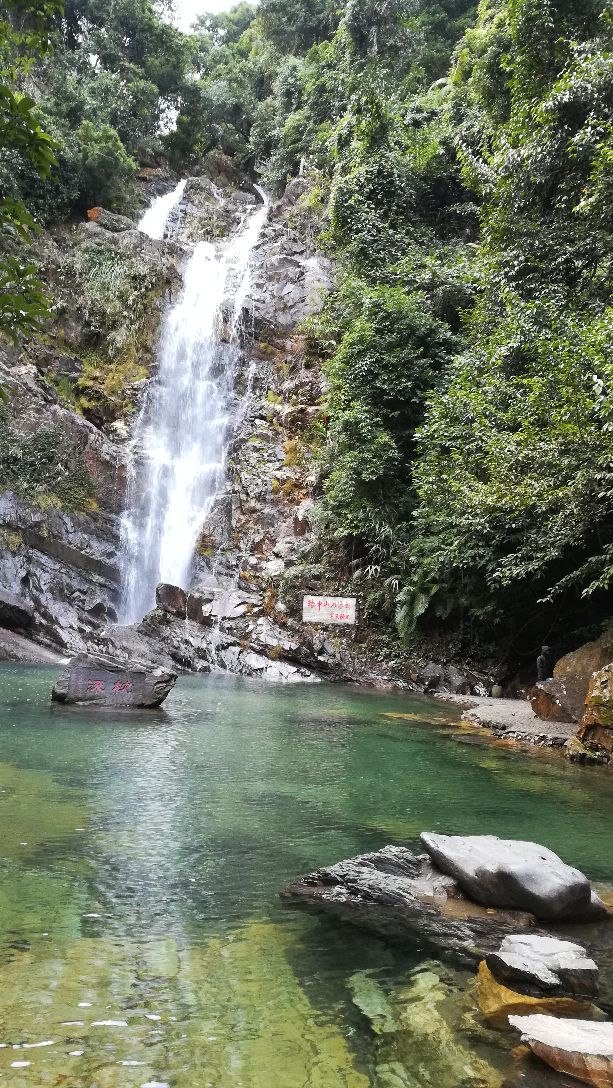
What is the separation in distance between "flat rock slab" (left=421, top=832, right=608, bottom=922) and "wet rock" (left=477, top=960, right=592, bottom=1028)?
2.96 ft

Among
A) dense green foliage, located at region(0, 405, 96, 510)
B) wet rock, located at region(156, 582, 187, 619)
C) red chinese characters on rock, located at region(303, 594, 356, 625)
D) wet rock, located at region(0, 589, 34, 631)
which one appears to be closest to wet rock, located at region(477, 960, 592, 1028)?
red chinese characters on rock, located at region(303, 594, 356, 625)

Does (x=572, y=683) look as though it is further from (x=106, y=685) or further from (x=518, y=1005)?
(x=518, y=1005)

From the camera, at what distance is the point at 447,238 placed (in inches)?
907

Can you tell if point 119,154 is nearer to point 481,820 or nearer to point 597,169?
point 597,169

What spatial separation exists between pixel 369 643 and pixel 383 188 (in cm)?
1484

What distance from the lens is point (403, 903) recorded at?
3908 mm

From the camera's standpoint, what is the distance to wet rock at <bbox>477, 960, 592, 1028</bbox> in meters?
2.79

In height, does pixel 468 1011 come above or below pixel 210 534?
below

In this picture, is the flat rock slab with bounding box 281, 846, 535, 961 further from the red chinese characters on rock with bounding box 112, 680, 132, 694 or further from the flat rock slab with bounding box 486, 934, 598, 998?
the red chinese characters on rock with bounding box 112, 680, 132, 694

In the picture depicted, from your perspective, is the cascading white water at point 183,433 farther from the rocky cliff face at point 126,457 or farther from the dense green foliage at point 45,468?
the dense green foliage at point 45,468

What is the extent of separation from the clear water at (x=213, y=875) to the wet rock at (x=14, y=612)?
324 inches

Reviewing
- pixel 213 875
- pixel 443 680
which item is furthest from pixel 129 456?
pixel 213 875

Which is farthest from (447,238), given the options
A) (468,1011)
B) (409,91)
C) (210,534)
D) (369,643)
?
(468,1011)

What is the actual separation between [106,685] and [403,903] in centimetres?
789
